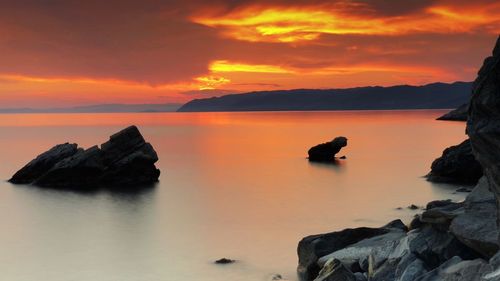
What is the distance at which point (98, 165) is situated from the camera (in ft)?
149

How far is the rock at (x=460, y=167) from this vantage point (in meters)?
42.4

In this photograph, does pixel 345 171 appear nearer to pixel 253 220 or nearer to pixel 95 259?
pixel 253 220

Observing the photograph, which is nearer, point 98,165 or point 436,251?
point 436,251

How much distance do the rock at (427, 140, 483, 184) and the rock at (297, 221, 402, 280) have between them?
25630mm

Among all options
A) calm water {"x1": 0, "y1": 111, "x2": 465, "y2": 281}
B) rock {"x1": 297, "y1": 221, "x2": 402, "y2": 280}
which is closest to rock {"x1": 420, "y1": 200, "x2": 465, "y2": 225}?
rock {"x1": 297, "y1": 221, "x2": 402, "y2": 280}

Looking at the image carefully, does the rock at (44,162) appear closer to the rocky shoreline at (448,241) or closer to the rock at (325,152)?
the rock at (325,152)

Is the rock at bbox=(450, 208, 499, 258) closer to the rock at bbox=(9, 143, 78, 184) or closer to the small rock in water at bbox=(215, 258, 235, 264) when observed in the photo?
the small rock in water at bbox=(215, 258, 235, 264)

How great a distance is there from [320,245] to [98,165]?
102 ft

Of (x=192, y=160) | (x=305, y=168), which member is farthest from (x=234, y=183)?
(x=192, y=160)

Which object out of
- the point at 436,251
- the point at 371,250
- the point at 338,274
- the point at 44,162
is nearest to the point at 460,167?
the point at 371,250

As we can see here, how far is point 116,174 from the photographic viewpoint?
46125 millimetres

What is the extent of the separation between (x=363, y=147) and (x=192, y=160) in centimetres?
3283

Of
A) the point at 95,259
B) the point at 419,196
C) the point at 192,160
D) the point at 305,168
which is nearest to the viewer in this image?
the point at 95,259

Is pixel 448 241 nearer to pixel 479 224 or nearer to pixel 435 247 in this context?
pixel 435 247
